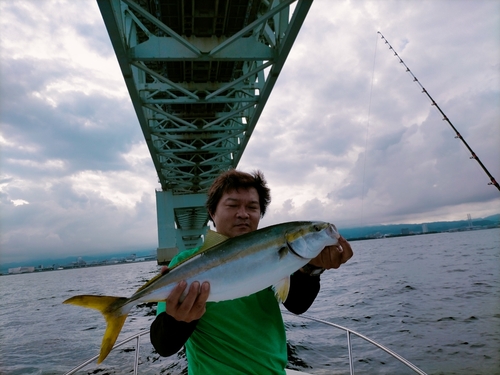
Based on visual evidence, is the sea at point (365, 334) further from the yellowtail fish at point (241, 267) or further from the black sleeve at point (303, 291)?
the yellowtail fish at point (241, 267)

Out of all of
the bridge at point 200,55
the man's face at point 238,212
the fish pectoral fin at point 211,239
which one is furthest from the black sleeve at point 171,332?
the bridge at point 200,55

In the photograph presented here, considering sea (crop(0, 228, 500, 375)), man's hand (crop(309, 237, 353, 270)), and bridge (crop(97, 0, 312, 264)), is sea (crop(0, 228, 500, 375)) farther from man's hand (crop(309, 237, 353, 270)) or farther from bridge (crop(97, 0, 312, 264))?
bridge (crop(97, 0, 312, 264))

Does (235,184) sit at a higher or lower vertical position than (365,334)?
higher

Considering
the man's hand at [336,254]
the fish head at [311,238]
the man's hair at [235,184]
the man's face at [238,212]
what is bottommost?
the man's hand at [336,254]

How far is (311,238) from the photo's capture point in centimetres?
225

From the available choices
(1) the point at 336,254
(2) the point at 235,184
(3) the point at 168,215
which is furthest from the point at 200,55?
(3) the point at 168,215

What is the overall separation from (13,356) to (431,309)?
14.7 m

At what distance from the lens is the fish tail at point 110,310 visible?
7.31 ft

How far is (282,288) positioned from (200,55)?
1078cm

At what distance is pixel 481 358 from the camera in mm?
7324

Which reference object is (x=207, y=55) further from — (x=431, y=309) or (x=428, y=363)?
(x=431, y=309)

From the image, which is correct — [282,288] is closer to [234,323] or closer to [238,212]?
[234,323]

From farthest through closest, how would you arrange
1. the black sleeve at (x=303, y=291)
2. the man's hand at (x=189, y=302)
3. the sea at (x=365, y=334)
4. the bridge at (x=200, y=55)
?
the bridge at (x=200, y=55) < the sea at (x=365, y=334) < the black sleeve at (x=303, y=291) < the man's hand at (x=189, y=302)

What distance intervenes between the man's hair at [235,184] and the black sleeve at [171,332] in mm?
1099
